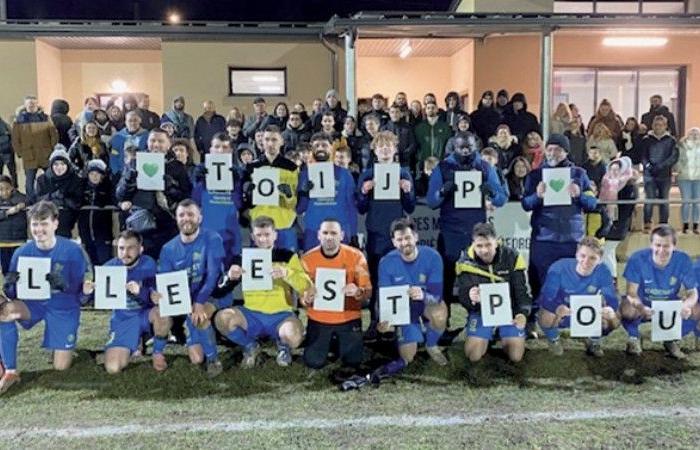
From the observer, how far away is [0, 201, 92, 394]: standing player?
5.58m

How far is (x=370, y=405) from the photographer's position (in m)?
5.05

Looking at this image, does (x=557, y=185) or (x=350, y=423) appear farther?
(x=557, y=185)

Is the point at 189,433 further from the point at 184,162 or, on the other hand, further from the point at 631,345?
the point at 631,345

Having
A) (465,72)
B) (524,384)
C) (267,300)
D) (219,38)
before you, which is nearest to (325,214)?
(267,300)

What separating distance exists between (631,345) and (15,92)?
12.3 meters

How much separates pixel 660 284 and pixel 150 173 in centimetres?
440

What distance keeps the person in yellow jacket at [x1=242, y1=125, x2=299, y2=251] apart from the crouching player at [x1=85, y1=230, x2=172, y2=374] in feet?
3.98

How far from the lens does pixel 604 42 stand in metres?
14.7

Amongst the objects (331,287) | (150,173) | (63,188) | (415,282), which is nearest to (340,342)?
(331,287)

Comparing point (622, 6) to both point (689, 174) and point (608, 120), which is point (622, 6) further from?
point (689, 174)

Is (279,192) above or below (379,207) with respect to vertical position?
above

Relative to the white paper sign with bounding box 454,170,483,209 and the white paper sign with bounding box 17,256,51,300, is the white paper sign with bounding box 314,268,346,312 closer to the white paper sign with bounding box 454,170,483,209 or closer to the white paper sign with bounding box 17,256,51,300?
the white paper sign with bounding box 454,170,483,209

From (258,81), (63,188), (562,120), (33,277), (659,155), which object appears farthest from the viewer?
(258,81)

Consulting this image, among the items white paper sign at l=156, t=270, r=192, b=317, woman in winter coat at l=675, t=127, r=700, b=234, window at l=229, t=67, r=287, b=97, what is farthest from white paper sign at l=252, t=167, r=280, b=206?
window at l=229, t=67, r=287, b=97
